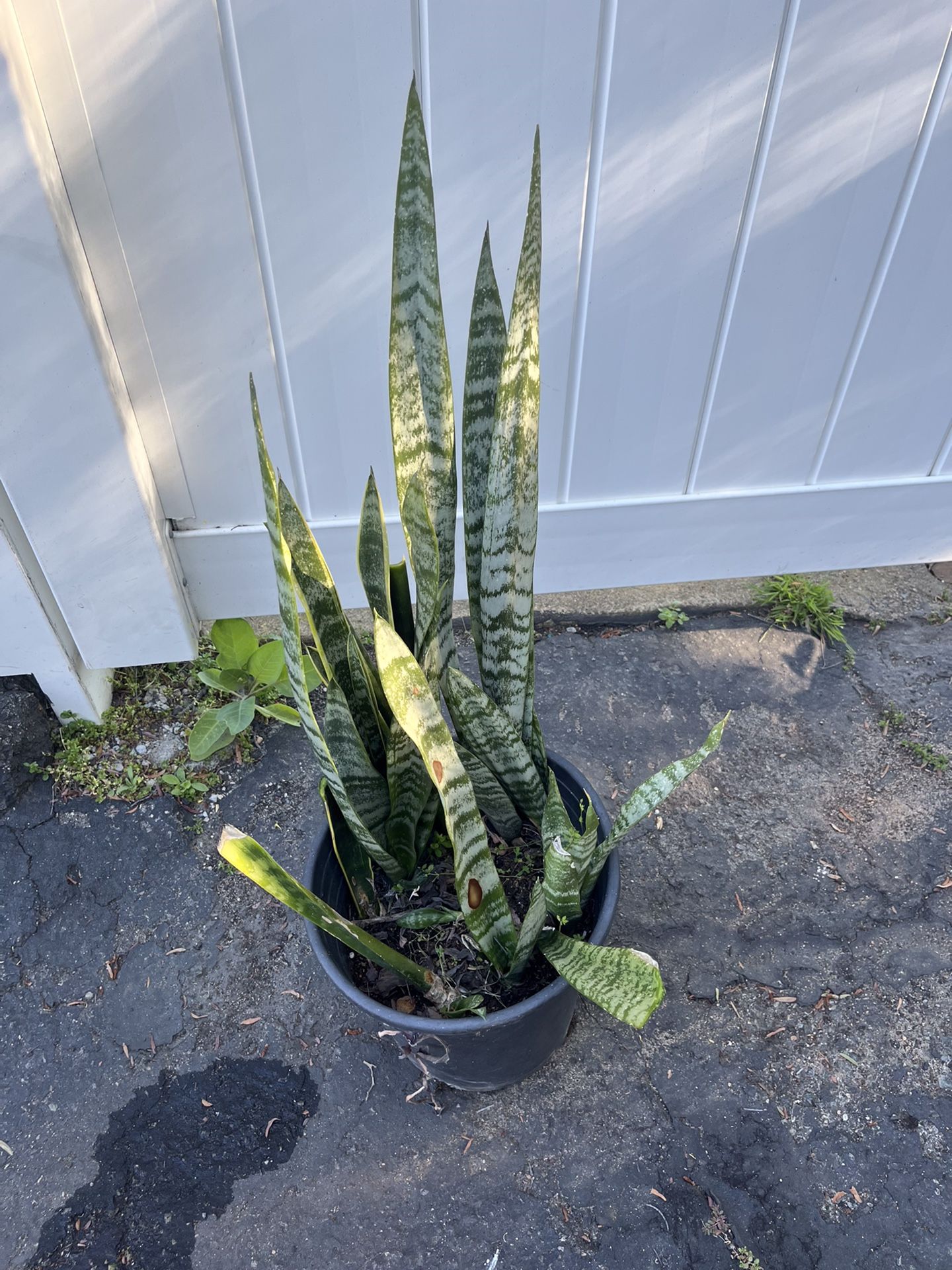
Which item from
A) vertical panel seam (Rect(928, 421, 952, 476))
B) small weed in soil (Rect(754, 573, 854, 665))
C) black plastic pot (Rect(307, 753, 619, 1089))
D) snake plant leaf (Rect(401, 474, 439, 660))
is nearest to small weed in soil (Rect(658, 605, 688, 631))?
small weed in soil (Rect(754, 573, 854, 665))

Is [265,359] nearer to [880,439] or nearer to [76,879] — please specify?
[76,879]

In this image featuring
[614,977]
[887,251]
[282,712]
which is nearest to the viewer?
[614,977]

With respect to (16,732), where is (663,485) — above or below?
above

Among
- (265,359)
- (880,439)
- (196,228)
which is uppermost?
(196,228)

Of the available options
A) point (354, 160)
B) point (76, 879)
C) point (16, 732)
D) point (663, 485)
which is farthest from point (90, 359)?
point (663, 485)

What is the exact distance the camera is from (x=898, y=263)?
1.53 m

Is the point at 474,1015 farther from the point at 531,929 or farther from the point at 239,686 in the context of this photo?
the point at 239,686

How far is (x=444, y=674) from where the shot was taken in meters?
1.02

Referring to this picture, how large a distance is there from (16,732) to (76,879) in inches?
12.6

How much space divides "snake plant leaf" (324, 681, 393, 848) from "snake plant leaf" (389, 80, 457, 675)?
0.16 meters

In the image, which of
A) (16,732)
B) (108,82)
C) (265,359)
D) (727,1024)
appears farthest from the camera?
(16,732)

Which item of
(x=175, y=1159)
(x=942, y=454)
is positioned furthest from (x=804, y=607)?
(x=175, y=1159)

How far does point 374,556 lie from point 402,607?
8 centimetres

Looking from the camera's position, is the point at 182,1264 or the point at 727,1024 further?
the point at 727,1024
